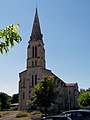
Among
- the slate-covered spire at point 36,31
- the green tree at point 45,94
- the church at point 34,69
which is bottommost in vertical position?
the green tree at point 45,94

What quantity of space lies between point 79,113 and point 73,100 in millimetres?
80380

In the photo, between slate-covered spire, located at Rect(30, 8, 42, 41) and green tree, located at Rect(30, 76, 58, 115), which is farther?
slate-covered spire, located at Rect(30, 8, 42, 41)

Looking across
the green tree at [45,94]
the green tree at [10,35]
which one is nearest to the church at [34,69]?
the green tree at [45,94]

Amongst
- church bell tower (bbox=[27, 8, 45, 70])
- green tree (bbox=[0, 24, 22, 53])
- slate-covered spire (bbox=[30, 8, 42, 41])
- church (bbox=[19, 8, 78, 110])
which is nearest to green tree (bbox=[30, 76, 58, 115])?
church (bbox=[19, 8, 78, 110])

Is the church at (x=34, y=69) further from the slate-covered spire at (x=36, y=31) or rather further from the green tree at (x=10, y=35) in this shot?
the green tree at (x=10, y=35)

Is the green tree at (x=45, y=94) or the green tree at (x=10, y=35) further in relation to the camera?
the green tree at (x=45, y=94)

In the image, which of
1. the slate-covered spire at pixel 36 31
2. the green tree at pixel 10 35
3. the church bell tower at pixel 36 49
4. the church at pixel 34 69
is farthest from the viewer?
the slate-covered spire at pixel 36 31

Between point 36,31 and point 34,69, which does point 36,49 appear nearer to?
point 34,69

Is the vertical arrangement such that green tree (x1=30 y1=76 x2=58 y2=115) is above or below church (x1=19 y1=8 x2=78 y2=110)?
below

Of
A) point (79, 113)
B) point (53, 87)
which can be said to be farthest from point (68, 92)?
point (79, 113)

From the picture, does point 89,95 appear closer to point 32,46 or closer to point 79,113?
point 32,46

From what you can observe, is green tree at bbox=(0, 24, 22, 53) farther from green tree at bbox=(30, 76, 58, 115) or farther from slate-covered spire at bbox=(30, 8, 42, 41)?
slate-covered spire at bbox=(30, 8, 42, 41)

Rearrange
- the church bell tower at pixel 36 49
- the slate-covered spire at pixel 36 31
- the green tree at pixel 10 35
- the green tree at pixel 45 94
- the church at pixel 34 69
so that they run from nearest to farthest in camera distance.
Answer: the green tree at pixel 10 35 < the green tree at pixel 45 94 < the church at pixel 34 69 < the church bell tower at pixel 36 49 < the slate-covered spire at pixel 36 31

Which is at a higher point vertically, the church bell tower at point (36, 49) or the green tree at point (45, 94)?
the church bell tower at point (36, 49)
